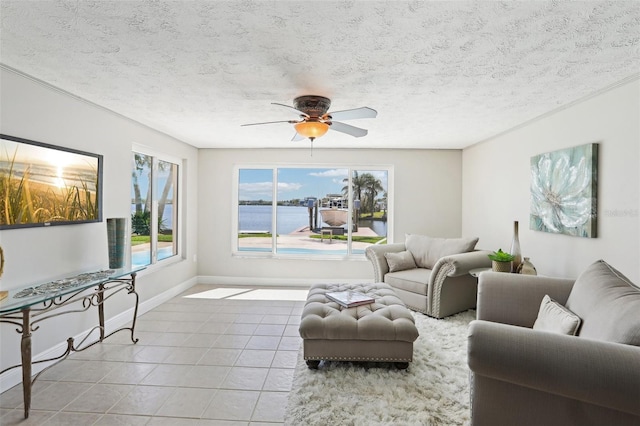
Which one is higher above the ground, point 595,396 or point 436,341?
point 595,396

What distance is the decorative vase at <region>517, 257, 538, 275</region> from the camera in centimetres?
317

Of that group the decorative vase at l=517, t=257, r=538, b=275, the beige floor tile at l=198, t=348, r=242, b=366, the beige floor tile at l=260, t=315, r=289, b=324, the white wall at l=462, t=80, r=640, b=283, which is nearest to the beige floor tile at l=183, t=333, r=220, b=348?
the beige floor tile at l=198, t=348, r=242, b=366

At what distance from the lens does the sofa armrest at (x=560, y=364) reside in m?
1.29

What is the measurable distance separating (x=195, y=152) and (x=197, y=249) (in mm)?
1629

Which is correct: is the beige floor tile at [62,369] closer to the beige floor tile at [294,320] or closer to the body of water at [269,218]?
the beige floor tile at [294,320]

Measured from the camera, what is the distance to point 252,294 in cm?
494

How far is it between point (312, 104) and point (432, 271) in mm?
2319

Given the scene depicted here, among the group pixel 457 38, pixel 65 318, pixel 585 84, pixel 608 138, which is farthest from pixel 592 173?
pixel 65 318

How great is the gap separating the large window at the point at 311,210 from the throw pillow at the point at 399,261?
3.83 ft

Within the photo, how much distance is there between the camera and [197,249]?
220 inches

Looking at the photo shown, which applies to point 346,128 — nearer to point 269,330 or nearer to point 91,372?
point 269,330

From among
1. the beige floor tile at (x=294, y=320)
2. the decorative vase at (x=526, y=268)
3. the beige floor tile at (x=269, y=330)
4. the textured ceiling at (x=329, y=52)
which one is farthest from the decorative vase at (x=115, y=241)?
the decorative vase at (x=526, y=268)

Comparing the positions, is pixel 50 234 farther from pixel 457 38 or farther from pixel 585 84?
pixel 585 84

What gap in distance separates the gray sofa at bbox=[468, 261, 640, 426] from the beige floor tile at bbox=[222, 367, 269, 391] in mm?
1532
